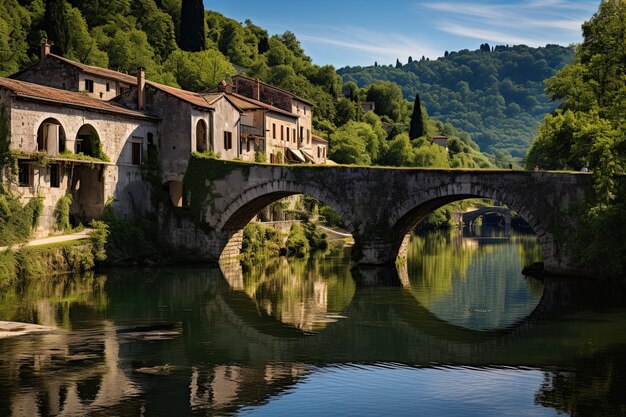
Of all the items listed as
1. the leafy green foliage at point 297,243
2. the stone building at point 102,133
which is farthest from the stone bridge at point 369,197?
the leafy green foliage at point 297,243

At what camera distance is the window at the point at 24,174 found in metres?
42.6

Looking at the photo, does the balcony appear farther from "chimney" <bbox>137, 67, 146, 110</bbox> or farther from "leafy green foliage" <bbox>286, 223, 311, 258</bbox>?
"chimney" <bbox>137, 67, 146, 110</bbox>

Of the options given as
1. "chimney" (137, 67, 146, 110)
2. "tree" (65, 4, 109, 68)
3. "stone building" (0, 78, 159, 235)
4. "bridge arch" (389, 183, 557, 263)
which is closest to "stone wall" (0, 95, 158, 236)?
"stone building" (0, 78, 159, 235)

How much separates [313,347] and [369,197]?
20.5 meters

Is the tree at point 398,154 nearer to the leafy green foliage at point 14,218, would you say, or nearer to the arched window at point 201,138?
the arched window at point 201,138

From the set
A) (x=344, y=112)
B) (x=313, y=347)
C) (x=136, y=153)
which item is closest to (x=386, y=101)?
(x=344, y=112)

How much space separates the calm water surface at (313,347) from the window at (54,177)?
20.6 feet

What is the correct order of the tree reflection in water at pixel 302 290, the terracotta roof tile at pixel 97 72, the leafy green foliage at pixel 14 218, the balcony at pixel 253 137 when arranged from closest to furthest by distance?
1. the tree reflection in water at pixel 302 290
2. the leafy green foliage at pixel 14 218
3. the terracotta roof tile at pixel 97 72
4. the balcony at pixel 253 137

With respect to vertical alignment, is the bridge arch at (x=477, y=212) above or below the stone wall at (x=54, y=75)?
below

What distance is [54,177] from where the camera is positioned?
4478 cm

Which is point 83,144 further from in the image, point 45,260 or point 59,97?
point 45,260

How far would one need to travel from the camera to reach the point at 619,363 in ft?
77.2

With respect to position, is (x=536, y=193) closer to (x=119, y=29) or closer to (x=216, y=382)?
(x=216, y=382)

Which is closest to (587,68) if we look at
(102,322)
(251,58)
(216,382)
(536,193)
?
(536,193)
